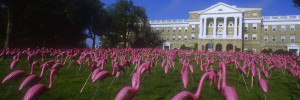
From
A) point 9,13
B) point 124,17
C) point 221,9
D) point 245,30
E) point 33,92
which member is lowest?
point 33,92

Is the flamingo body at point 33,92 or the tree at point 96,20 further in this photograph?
the tree at point 96,20

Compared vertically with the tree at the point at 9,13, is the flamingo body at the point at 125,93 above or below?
below

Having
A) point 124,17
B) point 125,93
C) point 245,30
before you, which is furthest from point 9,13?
point 245,30

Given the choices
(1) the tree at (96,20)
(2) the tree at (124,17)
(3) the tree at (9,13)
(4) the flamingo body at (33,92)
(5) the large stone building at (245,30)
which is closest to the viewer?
(4) the flamingo body at (33,92)

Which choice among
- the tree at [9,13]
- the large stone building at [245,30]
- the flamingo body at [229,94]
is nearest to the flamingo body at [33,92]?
the flamingo body at [229,94]

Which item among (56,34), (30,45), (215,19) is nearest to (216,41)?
(215,19)

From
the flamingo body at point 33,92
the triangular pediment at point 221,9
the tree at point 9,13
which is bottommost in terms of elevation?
the flamingo body at point 33,92

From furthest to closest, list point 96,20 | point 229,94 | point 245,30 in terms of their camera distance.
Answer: point 245,30 < point 96,20 < point 229,94

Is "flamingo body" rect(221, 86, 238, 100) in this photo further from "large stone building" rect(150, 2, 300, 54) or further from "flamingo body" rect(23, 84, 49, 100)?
"large stone building" rect(150, 2, 300, 54)

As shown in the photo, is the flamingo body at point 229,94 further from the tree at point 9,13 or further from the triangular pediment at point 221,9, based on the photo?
the triangular pediment at point 221,9

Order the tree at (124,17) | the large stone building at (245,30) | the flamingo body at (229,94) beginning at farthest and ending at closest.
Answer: the large stone building at (245,30), the tree at (124,17), the flamingo body at (229,94)

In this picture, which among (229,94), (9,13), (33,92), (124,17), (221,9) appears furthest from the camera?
(221,9)

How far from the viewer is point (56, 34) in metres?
23.7

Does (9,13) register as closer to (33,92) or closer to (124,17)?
(33,92)
